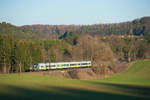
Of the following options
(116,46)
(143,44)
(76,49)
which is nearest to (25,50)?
(76,49)

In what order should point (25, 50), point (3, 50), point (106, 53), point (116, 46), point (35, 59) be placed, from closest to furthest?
1. point (3, 50)
2. point (25, 50)
3. point (35, 59)
4. point (106, 53)
5. point (116, 46)

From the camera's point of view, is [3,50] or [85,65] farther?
[85,65]

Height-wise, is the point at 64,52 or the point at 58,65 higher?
the point at 64,52

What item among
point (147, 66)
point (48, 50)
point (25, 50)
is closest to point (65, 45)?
point (48, 50)

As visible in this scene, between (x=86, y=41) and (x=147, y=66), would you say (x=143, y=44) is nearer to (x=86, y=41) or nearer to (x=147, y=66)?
(x=86, y=41)

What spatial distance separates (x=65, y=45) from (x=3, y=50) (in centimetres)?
4002

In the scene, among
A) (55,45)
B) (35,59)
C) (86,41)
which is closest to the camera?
(35,59)

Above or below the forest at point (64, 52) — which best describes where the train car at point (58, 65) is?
below

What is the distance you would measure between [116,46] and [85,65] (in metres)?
46.9

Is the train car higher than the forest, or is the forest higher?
the forest

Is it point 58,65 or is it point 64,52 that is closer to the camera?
point 58,65

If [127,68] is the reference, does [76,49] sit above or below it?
above

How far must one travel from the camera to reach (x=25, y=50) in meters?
64.2

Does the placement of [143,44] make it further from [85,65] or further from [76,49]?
[85,65]
